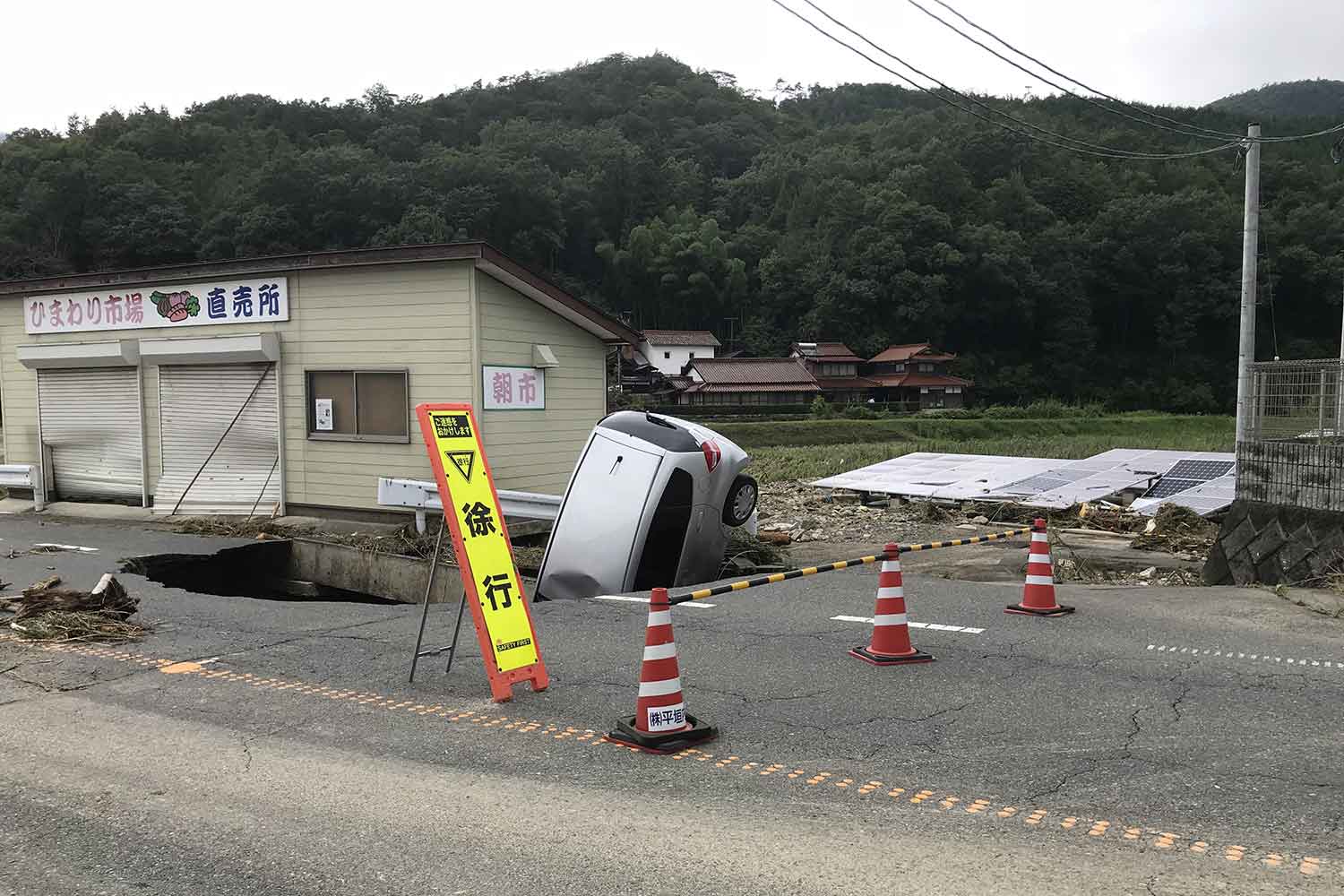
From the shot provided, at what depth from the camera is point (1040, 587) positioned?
25.8 feet

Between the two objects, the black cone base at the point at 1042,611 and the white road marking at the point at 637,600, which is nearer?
the black cone base at the point at 1042,611

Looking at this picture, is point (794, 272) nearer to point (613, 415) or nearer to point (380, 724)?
point (613, 415)

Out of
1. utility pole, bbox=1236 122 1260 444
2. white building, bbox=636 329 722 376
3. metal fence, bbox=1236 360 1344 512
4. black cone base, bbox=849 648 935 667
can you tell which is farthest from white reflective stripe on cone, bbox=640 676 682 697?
white building, bbox=636 329 722 376

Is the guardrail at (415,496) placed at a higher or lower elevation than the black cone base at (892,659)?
higher

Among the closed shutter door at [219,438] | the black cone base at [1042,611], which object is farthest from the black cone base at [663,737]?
the closed shutter door at [219,438]

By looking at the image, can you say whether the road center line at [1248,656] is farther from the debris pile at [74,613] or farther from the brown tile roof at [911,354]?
the brown tile roof at [911,354]

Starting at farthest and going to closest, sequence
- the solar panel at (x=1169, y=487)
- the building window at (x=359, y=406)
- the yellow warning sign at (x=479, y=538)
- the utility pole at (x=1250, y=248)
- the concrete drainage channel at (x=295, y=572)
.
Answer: the utility pole at (x=1250, y=248), the solar panel at (x=1169, y=487), the building window at (x=359, y=406), the concrete drainage channel at (x=295, y=572), the yellow warning sign at (x=479, y=538)

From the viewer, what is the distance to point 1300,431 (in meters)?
9.27

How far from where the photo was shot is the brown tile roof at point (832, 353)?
71.4 metres

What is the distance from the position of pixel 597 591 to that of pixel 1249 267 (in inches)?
632

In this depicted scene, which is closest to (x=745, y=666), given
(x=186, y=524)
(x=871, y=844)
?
(x=871, y=844)

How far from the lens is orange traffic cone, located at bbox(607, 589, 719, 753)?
4.85m

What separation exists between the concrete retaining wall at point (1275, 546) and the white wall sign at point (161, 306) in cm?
1245

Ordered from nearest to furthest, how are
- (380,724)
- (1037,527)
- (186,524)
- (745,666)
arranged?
(380,724) < (745,666) < (1037,527) < (186,524)
